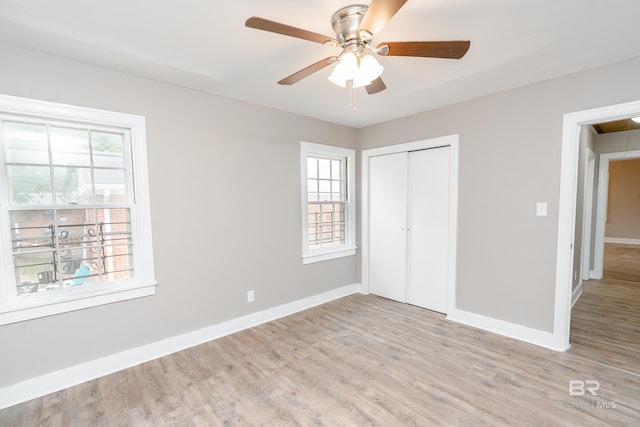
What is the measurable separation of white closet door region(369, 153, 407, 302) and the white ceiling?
1332 millimetres

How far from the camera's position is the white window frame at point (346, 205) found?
3545 mm

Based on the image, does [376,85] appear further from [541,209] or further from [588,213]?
[588,213]

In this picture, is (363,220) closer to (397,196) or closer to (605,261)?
(397,196)

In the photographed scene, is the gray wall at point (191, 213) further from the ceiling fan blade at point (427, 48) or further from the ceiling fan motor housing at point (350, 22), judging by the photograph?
the ceiling fan blade at point (427, 48)

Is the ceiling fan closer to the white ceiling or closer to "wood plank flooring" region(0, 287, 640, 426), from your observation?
the white ceiling

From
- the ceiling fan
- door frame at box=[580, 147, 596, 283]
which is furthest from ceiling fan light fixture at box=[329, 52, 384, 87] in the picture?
door frame at box=[580, 147, 596, 283]

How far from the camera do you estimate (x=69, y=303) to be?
2.12 meters

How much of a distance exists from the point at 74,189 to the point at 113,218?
0.34 metres

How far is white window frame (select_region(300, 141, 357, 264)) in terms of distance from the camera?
11.6 ft

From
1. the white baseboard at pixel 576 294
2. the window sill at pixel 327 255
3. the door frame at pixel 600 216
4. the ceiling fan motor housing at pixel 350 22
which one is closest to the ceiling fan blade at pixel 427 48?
the ceiling fan motor housing at pixel 350 22

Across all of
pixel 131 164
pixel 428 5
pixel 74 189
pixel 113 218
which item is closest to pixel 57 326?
pixel 113 218

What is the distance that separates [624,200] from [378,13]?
1082 centimetres

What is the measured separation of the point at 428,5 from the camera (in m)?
1.52

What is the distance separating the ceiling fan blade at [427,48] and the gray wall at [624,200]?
10069 mm
